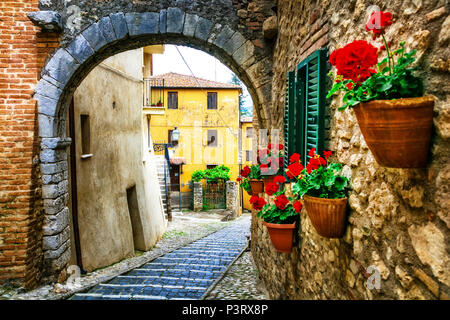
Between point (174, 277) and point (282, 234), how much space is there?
330 centimetres

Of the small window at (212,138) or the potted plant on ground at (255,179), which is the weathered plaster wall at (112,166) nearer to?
the potted plant on ground at (255,179)

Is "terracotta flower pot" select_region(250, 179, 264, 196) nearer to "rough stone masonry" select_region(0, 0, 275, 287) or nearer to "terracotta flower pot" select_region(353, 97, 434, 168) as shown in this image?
"rough stone masonry" select_region(0, 0, 275, 287)

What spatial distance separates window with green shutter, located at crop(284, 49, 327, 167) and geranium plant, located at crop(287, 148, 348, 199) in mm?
419

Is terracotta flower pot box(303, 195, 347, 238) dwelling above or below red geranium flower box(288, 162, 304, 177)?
below

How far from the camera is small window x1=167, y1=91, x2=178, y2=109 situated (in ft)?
77.8

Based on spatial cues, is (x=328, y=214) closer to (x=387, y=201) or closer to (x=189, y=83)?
(x=387, y=201)

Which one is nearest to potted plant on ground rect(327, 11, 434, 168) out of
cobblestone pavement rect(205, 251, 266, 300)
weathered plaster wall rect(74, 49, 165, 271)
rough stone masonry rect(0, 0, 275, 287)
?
rough stone masonry rect(0, 0, 275, 287)

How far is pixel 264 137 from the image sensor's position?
5742 mm

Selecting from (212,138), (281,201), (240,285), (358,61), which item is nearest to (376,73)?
(358,61)

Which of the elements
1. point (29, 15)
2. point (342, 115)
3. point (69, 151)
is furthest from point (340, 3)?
point (69, 151)

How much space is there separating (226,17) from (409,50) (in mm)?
4314

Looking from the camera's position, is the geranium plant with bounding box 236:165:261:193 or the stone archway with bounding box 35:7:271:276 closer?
the stone archway with bounding box 35:7:271:276

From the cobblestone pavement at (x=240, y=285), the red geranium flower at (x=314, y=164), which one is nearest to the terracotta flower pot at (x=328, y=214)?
the red geranium flower at (x=314, y=164)

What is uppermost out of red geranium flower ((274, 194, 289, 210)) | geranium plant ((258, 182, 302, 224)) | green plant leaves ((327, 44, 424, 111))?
green plant leaves ((327, 44, 424, 111))
